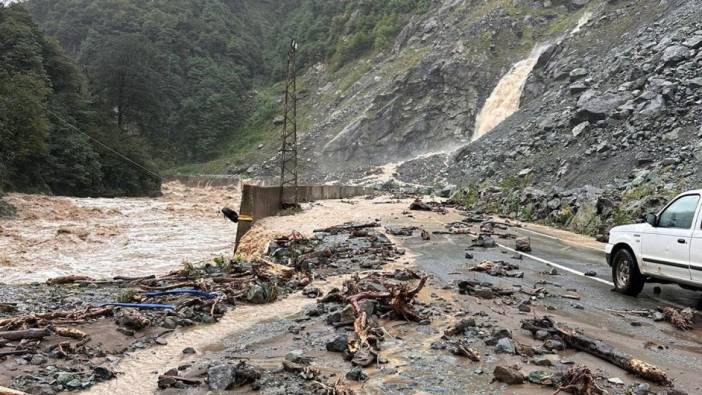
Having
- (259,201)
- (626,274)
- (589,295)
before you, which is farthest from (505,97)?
(589,295)

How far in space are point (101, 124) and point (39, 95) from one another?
9692 mm

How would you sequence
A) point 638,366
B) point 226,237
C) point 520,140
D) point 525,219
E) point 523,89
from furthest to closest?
point 523,89
point 520,140
point 226,237
point 525,219
point 638,366

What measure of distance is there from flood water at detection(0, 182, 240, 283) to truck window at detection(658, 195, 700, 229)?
12.9 m

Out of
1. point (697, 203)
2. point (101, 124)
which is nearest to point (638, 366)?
point (697, 203)

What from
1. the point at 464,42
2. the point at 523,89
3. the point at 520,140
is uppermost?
the point at 464,42

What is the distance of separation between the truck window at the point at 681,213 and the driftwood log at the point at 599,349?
2570mm

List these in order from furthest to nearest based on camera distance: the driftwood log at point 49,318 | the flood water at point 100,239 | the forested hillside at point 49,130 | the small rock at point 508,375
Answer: the forested hillside at point 49,130 → the flood water at point 100,239 → the driftwood log at point 49,318 → the small rock at point 508,375

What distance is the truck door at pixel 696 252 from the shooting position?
7.47m

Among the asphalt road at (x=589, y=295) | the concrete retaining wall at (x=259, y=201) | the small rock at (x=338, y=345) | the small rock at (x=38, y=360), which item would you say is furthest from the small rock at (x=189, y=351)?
the concrete retaining wall at (x=259, y=201)

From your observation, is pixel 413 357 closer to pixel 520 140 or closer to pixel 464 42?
pixel 520 140

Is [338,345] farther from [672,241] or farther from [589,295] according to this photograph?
[672,241]

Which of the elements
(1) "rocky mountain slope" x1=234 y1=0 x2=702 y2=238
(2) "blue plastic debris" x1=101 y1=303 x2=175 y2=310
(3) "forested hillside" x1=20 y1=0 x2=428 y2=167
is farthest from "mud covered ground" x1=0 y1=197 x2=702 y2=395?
(3) "forested hillside" x1=20 y1=0 x2=428 y2=167

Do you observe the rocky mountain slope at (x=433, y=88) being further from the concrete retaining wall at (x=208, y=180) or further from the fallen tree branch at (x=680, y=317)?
the fallen tree branch at (x=680, y=317)

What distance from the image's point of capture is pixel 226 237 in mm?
25000
